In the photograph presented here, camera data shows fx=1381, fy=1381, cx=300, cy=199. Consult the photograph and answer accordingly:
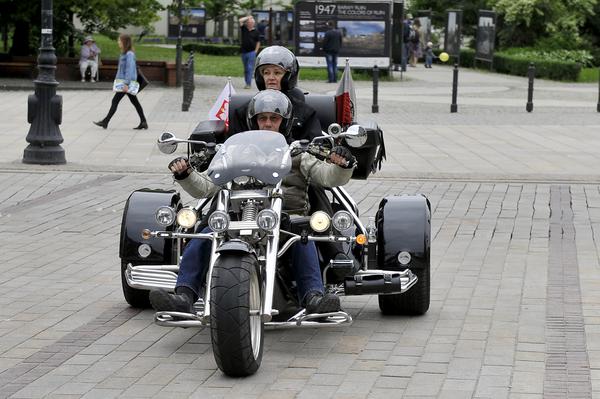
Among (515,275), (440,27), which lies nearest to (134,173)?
(515,275)

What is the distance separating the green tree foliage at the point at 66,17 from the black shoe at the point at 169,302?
25.6m

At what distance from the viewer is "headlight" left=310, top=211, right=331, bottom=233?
6.92m

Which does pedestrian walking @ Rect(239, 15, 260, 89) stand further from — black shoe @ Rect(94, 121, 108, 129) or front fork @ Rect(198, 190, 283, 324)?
front fork @ Rect(198, 190, 283, 324)

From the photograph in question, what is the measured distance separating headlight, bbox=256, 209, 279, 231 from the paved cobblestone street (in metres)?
0.68

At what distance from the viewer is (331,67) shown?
33781 millimetres

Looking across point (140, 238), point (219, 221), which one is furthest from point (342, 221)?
point (140, 238)

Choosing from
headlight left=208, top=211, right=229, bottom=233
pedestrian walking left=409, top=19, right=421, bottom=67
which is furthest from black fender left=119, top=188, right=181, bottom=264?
pedestrian walking left=409, top=19, right=421, bottom=67

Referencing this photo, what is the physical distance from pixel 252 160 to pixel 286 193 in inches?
28.2

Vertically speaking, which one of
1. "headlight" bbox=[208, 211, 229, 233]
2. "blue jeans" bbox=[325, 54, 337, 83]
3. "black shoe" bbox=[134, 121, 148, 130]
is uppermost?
"headlight" bbox=[208, 211, 229, 233]

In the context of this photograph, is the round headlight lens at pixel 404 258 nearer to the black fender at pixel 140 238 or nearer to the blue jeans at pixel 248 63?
the black fender at pixel 140 238

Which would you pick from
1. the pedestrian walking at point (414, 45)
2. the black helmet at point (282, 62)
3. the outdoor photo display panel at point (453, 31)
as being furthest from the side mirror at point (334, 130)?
the pedestrian walking at point (414, 45)

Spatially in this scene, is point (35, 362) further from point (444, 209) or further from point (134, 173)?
point (134, 173)

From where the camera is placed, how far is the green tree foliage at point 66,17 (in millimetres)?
32094

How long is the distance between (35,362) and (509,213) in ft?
21.7
